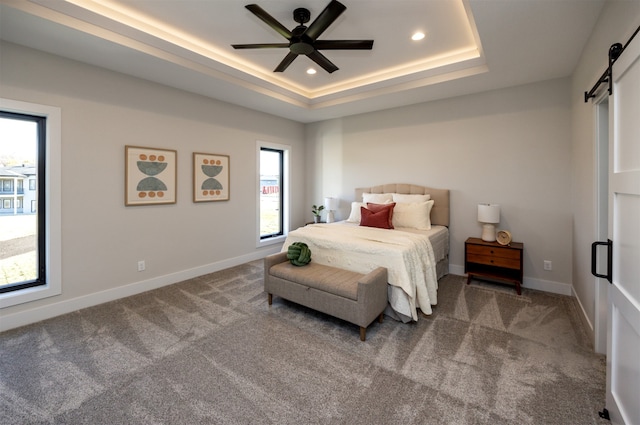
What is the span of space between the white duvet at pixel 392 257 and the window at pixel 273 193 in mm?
2014

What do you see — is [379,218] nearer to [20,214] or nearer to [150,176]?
[150,176]

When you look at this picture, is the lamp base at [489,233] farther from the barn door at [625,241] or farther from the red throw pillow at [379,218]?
the barn door at [625,241]

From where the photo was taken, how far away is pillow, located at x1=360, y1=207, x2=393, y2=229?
12.6 ft

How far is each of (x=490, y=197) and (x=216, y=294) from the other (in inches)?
155

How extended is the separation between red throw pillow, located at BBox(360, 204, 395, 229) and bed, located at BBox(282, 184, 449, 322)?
0.39ft

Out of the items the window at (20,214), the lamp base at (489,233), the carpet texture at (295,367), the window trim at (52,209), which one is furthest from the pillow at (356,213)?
the window at (20,214)

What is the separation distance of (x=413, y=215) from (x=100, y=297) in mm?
4061

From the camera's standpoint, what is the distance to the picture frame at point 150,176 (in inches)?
132

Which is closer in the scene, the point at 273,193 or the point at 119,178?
the point at 119,178

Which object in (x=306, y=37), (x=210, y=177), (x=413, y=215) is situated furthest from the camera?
(x=210, y=177)

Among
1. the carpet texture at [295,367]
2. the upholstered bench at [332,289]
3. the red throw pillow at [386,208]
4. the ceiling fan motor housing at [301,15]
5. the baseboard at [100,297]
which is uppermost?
the ceiling fan motor housing at [301,15]

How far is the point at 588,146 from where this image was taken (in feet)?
8.37

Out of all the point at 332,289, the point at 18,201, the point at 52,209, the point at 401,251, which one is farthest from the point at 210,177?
the point at 401,251

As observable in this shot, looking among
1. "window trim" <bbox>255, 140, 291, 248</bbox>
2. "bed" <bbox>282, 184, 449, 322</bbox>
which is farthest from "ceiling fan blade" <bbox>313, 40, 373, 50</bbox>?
"window trim" <bbox>255, 140, 291, 248</bbox>
